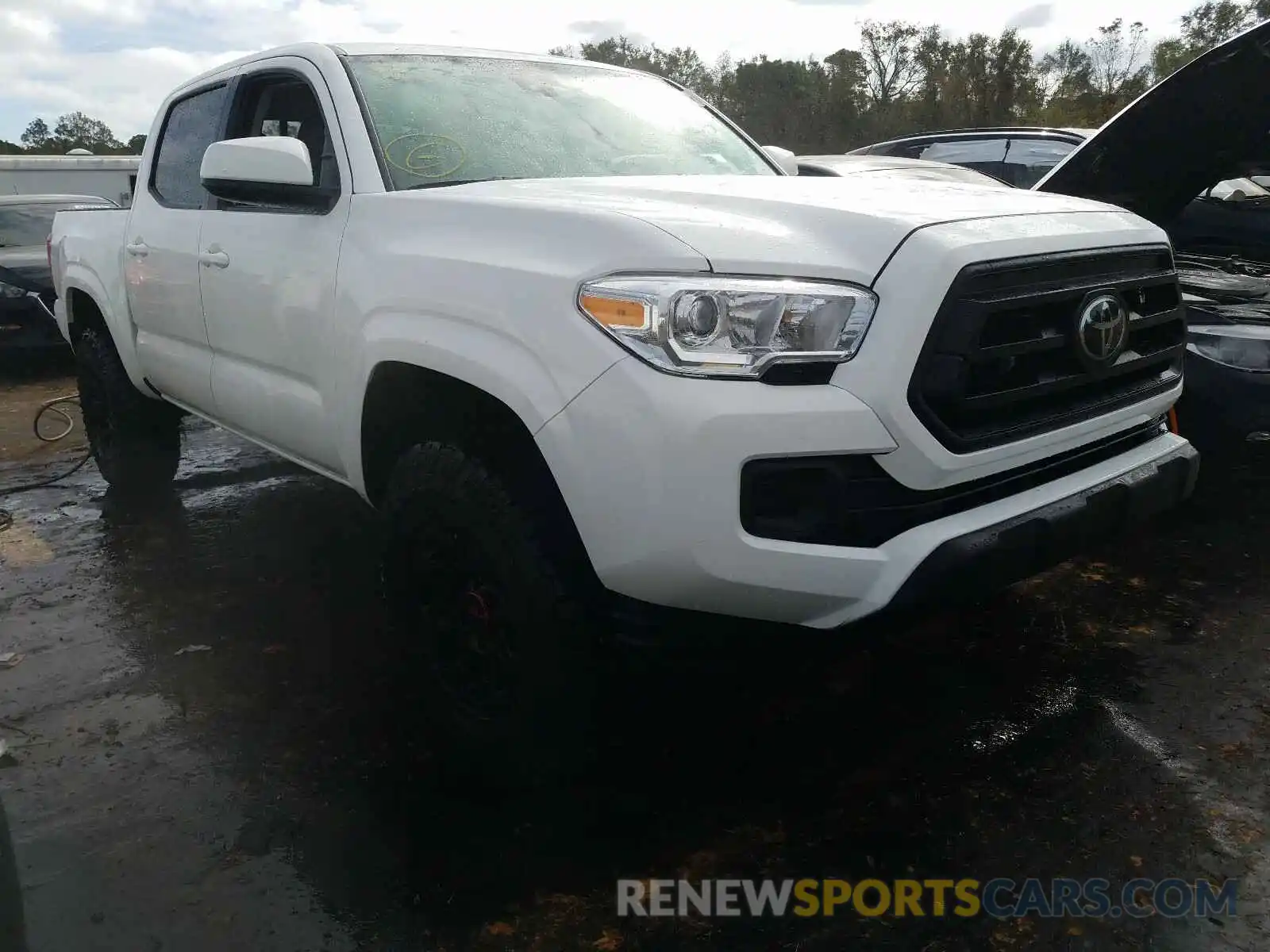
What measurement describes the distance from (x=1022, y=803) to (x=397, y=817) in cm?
141

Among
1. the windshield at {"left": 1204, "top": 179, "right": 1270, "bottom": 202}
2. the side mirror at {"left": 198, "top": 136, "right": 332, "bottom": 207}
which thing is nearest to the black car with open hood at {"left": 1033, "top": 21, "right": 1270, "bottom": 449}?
the windshield at {"left": 1204, "top": 179, "right": 1270, "bottom": 202}

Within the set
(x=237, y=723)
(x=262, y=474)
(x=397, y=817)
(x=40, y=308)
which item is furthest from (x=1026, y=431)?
(x=40, y=308)

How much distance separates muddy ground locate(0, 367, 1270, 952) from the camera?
78.9 inches

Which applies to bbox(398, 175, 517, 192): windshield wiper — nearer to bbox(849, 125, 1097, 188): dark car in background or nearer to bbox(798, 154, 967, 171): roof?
bbox(798, 154, 967, 171): roof

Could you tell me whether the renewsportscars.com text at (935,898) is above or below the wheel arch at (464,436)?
below

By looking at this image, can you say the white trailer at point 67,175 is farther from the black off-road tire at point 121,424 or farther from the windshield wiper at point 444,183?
the windshield wiper at point 444,183

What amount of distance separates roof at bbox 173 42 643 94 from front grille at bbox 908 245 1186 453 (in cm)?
201

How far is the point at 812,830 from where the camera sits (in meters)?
2.25

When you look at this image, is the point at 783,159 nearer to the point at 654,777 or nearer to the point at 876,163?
the point at 654,777

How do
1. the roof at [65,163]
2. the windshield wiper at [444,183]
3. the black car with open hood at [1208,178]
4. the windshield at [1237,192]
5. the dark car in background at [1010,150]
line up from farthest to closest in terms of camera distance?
1. the roof at [65,163]
2. the dark car in background at [1010,150]
3. the windshield at [1237,192]
4. the black car with open hood at [1208,178]
5. the windshield wiper at [444,183]

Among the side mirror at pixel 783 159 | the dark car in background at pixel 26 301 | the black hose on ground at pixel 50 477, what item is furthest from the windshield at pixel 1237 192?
the dark car in background at pixel 26 301

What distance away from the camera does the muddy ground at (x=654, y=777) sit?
6.57ft

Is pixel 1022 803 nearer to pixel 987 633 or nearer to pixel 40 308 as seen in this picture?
pixel 987 633

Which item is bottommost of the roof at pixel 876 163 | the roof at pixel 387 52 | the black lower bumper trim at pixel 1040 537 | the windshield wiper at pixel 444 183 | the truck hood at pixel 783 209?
the black lower bumper trim at pixel 1040 537
